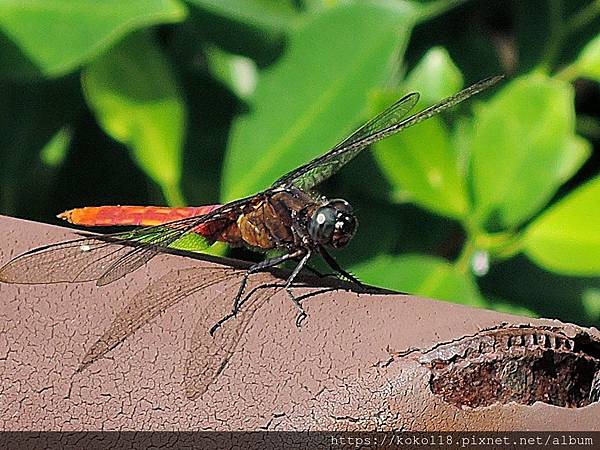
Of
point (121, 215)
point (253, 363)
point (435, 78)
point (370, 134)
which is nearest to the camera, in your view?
point (253, 363)

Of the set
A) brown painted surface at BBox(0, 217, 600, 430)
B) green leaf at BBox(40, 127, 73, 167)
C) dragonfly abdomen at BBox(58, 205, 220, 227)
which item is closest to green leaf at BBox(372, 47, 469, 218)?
dragonfly abdomen at BBox(58, 205, 220, 227)

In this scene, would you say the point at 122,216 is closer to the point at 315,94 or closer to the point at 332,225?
the point at 332,225

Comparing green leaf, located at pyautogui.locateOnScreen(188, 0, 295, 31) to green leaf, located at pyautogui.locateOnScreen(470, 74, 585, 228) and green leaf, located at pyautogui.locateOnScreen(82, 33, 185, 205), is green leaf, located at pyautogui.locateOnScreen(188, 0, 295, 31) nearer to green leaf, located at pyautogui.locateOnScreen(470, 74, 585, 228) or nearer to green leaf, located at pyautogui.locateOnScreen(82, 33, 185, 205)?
green leaf, located at pyautogui.locateOnScreen(82, 33, 185, 205)

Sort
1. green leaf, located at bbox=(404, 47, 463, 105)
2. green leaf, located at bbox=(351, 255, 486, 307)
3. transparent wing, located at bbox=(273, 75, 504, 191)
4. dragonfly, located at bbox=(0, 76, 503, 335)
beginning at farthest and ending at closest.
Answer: green leaf, located at bbox=(404, 47, 463, 105)
green leaf, located at bbox=(351, 255, 486, 307)
transparent wing, located at bbox=(273, 75, 504, 191)
dragonfly, located at bbox=(0, 76, 503, 335)

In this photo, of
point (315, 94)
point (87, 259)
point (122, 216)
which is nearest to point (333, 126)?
point (315, 94)

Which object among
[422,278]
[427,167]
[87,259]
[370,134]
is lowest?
[422,278]

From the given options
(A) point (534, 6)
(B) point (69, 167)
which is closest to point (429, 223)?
(A) point (534, 6)

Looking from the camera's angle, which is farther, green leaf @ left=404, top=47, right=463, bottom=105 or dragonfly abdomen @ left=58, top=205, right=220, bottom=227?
green leaf @ left=404, top=47, right=463, bottom=105
